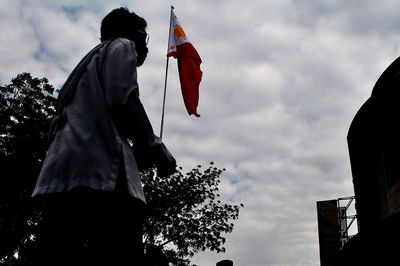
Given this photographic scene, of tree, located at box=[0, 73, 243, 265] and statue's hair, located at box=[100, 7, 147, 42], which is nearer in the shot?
statue's hair, located at box=[100, 7, 147, 42]

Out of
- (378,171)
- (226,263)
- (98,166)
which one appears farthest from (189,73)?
(98,166)

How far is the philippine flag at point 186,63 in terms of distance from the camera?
813 centimetres

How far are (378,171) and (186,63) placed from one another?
6234 mm

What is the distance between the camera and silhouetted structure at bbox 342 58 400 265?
702 cm

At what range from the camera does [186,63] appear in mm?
9266

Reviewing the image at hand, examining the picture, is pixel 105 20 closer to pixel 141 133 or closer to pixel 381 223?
pixel 141 133

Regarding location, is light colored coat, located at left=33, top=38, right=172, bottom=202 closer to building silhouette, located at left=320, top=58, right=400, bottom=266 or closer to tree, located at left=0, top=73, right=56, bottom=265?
building silhouette, located at left=320, top=58, right=400, bottom=266

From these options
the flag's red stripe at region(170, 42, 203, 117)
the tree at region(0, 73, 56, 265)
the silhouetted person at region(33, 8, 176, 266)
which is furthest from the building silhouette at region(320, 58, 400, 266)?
the tree at region(0, 73, 56, 265)

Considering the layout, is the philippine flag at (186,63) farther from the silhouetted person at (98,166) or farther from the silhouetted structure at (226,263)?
the silhouetted person at (98,166)

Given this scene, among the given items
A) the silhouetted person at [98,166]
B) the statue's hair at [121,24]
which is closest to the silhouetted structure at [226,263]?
the silhouetted person at [98,166]

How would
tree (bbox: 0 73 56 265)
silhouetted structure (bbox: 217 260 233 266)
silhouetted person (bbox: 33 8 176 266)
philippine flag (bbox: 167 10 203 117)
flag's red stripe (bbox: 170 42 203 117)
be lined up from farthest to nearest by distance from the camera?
tree (bbox: 0 73 56 265) → philippine flag (bbox: 167 10 203 117) → flag's red stripe (bbox: 170 42 203 117) → silhouetted structure (bbox: 217 260 233 266) → silhouetted person (bbox: 33 8 176 266)

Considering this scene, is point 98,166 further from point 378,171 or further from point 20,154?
point 20,154

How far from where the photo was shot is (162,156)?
2.09 m

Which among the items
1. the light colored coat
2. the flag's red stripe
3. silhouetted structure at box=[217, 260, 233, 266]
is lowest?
silhouetted structure at box=[217, 260, 233, 266]
